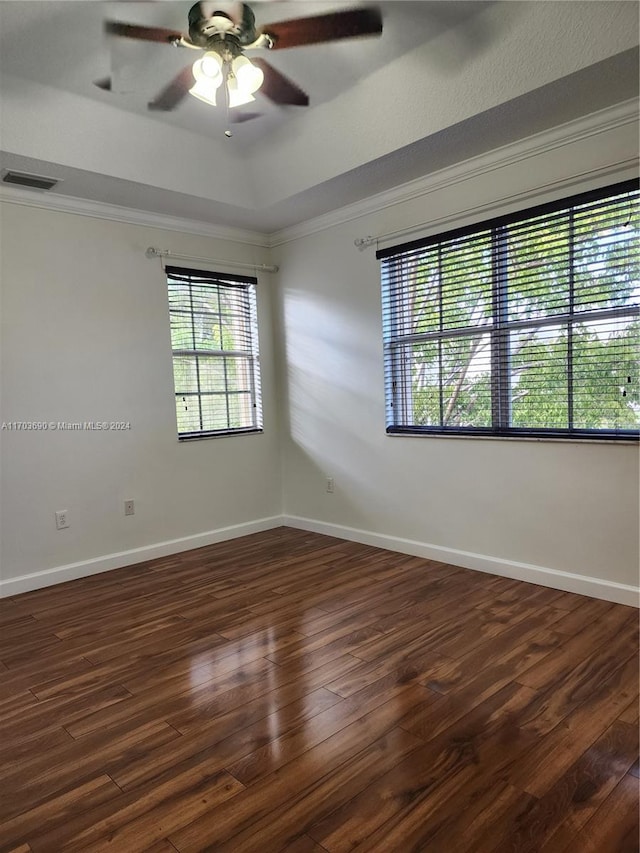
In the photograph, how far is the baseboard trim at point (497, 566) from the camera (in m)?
2.96

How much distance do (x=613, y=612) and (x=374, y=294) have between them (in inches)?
98.7

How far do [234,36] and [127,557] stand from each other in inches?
129

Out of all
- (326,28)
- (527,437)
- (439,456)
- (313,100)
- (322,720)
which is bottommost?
(322,720)

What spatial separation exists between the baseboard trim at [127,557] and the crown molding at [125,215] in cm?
237

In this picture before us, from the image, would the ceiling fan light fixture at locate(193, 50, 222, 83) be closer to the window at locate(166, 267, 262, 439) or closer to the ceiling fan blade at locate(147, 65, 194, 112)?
the ceiling fan blade at locate(147, 65, 194, 112)

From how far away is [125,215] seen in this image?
3.96 metres

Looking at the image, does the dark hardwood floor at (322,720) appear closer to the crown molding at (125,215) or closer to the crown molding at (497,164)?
the crown molding at (497,164)

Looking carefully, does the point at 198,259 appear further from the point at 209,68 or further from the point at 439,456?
the point at 439,456

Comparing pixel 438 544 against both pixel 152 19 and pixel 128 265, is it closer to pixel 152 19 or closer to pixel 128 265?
pixel 128 265

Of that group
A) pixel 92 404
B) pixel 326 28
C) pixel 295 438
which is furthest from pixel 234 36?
pixel 295 438

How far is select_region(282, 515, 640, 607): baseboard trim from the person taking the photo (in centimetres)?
296

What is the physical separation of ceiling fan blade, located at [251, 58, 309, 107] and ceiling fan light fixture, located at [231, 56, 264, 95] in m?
0.34

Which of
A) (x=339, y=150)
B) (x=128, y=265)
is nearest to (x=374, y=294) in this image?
(x=339, y=150)

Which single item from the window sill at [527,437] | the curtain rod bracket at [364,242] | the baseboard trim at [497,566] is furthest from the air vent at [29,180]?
the baseboard trim at [497,566]
